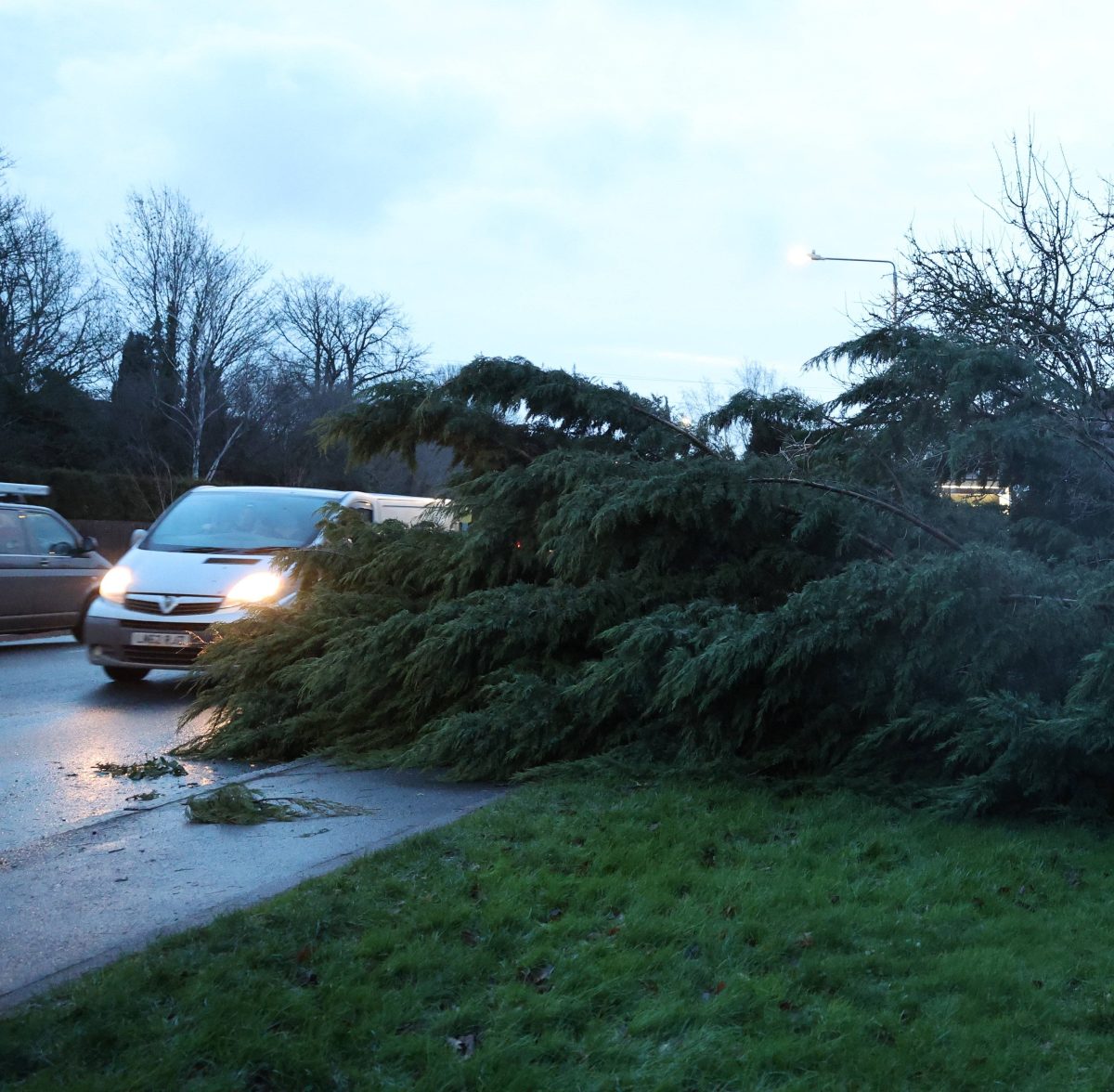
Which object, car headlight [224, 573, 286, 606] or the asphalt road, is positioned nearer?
the asphalt road

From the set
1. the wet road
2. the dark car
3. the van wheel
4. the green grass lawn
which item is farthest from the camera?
the dark car

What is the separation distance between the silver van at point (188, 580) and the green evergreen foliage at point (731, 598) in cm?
135

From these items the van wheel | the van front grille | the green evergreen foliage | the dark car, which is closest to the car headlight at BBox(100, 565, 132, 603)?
the van front grille

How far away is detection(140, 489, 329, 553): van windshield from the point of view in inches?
475

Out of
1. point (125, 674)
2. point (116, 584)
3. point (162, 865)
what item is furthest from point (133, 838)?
point (125, 674)

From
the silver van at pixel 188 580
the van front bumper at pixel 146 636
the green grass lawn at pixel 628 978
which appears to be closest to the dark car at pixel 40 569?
the silver van at pixel 188 580

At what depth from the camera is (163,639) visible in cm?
1111

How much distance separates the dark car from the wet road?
27.7 inches

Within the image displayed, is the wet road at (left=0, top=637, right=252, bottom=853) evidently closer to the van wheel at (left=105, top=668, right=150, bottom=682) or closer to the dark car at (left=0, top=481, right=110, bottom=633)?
the van wheel at (left=105, top=668, right=150, bottom=682)

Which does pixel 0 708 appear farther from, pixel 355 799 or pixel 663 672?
pixel 663 672

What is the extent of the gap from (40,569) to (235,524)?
3.86 meters

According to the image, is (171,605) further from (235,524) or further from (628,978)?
(628,978)

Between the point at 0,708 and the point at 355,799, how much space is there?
5.18 meters

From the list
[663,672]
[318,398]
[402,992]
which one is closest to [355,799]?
[663,672]
